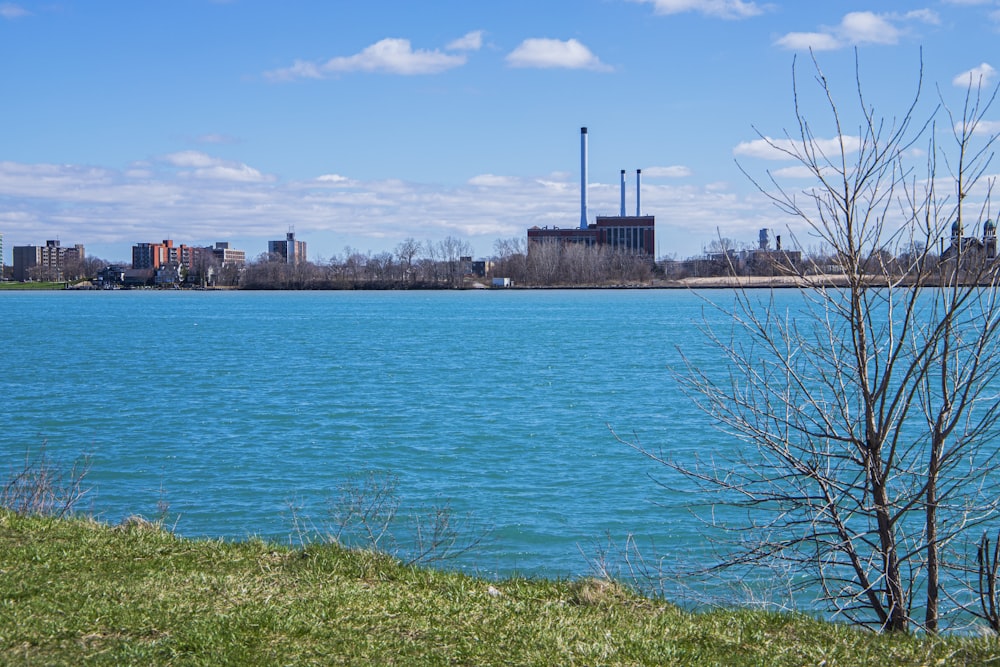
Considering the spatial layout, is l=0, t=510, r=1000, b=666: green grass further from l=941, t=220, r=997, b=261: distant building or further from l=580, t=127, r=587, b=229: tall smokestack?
l=580, t=127, r=587, b=229: tall smokestack

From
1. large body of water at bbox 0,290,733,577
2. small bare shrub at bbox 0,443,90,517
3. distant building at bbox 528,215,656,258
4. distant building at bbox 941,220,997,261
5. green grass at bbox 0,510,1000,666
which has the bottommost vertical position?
large body of water at bbox 0,290,733,577

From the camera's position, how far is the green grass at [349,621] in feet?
19.7

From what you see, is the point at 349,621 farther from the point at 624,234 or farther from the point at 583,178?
the point at 624,234

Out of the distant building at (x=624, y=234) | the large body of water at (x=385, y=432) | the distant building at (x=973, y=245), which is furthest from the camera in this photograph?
the distant building at (x=624, y=234)

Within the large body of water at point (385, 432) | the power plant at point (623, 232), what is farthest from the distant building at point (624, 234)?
the large body of water at point (385, 432)

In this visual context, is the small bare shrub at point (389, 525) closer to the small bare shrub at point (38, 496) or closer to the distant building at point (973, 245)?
the small bare shrub at point (38, 496)

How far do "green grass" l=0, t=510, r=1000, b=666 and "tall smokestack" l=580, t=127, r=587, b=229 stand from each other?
156417 mm

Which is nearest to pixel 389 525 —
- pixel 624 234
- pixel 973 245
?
pixel 973 245

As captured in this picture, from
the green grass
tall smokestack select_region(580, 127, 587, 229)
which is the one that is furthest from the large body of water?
tall smokestack select_region(580, 127, 587, 229)

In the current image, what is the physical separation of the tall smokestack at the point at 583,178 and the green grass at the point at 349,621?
156417 mm

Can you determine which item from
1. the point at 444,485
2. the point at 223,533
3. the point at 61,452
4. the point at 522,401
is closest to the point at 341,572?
the point at 223,533

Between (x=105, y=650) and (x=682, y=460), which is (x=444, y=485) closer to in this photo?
(x=682, y=460)

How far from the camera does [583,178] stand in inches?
6649

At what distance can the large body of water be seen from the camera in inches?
626
